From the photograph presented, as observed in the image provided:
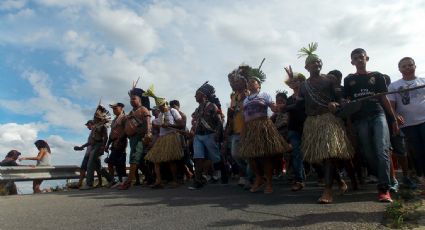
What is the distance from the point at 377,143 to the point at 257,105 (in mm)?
2019

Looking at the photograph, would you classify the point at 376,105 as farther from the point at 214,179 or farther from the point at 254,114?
the point at 214,179

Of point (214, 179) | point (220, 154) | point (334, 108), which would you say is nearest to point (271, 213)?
point (334, 108)

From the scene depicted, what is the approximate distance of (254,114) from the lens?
6.53 meters

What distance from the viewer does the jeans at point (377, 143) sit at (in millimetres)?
4977

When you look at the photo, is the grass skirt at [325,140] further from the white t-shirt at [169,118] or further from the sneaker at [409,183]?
the white t-shirt at [169,118]

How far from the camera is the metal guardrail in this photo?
8977mm

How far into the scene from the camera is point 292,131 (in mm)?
6848

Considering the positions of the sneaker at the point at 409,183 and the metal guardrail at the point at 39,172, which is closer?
the sneaker at the point at 409,183

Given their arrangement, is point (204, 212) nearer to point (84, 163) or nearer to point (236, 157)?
point (236, 157)

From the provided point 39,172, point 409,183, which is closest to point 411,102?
point 409,183

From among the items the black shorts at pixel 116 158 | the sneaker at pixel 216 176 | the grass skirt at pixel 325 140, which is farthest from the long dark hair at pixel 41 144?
the grass skirt at pixel 325 140

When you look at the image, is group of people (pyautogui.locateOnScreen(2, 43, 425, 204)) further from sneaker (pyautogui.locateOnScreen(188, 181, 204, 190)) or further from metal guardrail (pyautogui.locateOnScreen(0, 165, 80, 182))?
metal guardrail (pyautogui.locateOnScreen(0, 165, 80, 182))

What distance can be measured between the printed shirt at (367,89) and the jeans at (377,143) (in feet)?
0.27

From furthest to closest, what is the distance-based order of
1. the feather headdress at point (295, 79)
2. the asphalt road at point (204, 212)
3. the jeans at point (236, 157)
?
the jeans at point (236, 157) < the feather headdress at point (295, 79) < the asphalt road at point (204, 212)
